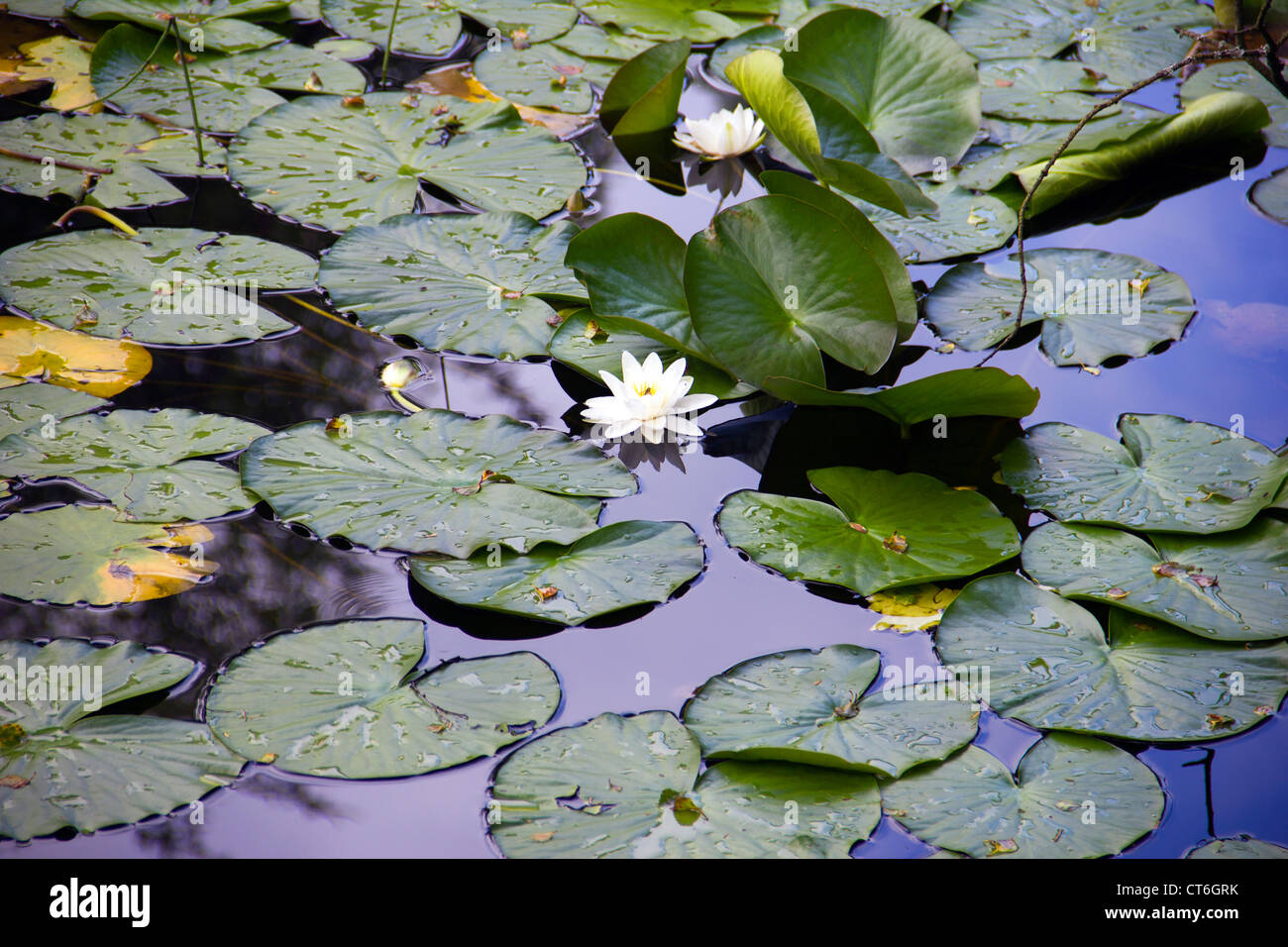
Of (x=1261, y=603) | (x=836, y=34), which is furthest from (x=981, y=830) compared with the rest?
(x=836, y=34)

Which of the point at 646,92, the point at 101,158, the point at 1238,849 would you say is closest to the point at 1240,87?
the point at 646,92

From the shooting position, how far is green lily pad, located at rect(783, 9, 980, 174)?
2598 mm

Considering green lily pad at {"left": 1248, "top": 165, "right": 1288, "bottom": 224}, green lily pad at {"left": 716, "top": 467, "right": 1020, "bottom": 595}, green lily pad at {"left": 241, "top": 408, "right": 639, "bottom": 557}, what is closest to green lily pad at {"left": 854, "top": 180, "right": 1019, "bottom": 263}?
green lily pad at {"left": 1248, "top": 165, "right": 1288, "bottom": 224}

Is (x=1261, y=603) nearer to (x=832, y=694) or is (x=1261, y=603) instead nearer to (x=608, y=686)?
(x=832, y=694)

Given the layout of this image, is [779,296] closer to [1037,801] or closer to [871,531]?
[871,531]

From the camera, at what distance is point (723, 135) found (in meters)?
2.86

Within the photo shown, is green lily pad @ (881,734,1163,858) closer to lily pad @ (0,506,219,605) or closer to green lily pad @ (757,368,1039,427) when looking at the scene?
green lily pad @ (757,368,1039,427)

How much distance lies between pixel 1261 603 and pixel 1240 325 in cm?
94

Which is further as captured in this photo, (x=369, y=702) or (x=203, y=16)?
(x=203, y=16)

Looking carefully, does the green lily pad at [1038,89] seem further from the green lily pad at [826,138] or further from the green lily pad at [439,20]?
the green lily pad at [439,20]

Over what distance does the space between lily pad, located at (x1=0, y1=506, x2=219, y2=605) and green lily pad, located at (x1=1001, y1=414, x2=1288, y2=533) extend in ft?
4.98

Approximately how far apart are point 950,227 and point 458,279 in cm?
125

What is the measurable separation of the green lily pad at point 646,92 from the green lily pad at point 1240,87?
159 centimetres
